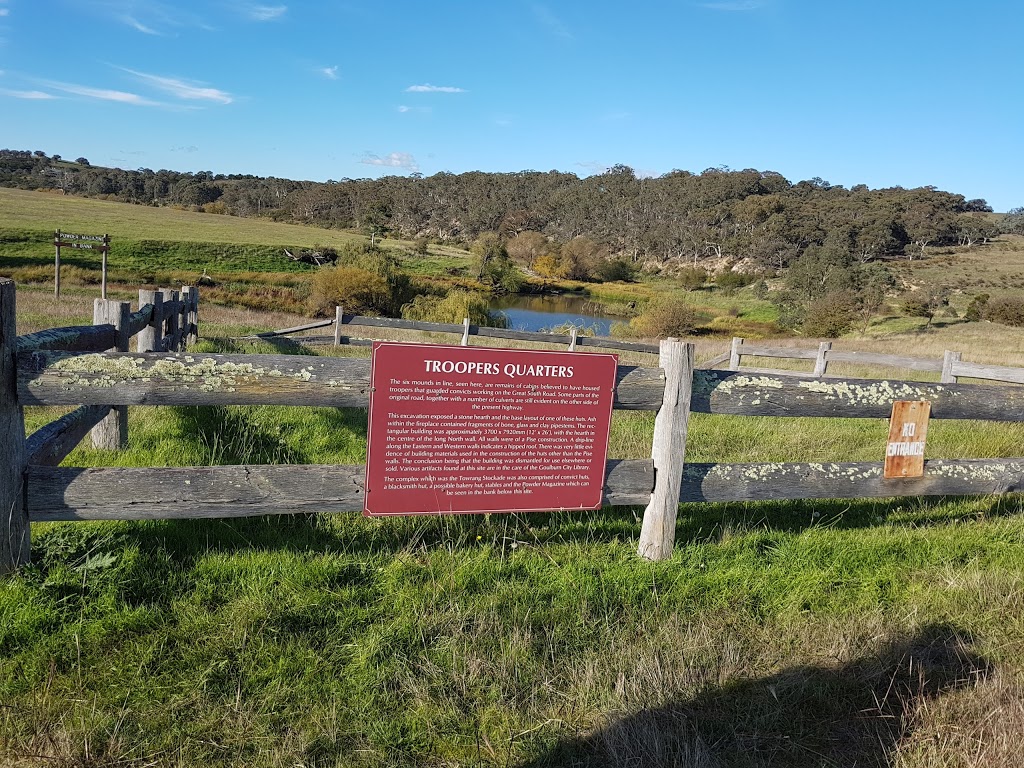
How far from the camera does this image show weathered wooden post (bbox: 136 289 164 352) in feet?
27.4

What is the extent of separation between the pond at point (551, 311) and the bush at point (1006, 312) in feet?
84.9

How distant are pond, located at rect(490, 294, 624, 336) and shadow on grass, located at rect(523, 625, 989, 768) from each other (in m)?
47.8

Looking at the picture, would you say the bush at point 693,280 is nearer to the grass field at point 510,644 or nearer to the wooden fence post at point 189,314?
the wooden fence post at point 189,314

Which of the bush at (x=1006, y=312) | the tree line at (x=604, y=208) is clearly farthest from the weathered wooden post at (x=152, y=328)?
the tree line at (x=604, y=208)

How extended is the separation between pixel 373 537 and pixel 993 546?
4.21 meters

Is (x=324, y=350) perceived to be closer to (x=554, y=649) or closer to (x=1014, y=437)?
(x=1014, y=437)

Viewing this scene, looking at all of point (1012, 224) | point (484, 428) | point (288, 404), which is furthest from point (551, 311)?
point (1012, 224)

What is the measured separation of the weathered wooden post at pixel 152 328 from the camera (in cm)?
834

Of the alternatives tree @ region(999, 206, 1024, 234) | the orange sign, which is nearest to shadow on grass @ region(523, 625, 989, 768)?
the orange sign

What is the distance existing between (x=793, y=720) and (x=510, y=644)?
3.99 ft

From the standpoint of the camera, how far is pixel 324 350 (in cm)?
1753

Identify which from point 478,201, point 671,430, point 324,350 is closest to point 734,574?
point 671,430

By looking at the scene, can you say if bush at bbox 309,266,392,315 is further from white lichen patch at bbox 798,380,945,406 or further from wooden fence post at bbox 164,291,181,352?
white lichen patch at bbox 798,380,945,406

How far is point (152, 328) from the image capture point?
848cm
